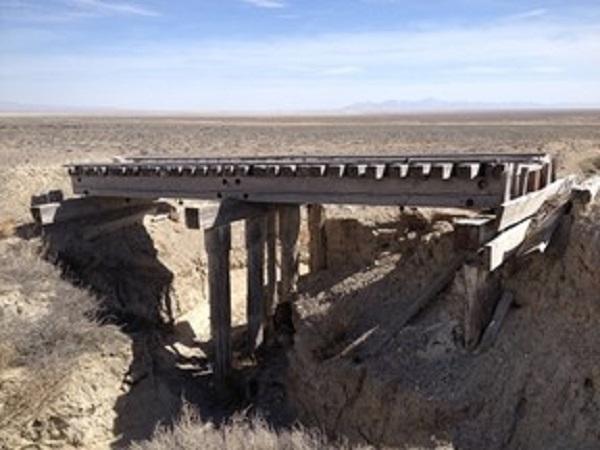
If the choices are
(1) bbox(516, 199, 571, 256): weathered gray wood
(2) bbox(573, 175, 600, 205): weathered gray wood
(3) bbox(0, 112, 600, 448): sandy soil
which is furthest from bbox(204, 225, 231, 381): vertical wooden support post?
(2) bbox(573, 175, 600, 205): weathered gray wood

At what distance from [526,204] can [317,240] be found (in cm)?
471

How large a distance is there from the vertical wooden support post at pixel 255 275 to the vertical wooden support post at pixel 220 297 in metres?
0.46

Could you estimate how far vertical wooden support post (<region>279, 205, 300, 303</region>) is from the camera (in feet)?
44.0

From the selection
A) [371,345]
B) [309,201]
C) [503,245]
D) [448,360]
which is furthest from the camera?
[309,201]

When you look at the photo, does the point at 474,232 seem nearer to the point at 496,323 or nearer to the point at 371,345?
the point at 496,323

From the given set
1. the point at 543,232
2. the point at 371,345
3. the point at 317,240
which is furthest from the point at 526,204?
the point at 317,240

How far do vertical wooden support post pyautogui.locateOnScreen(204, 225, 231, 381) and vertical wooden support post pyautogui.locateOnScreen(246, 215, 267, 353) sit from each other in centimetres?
46

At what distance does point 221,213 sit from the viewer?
1199 cm

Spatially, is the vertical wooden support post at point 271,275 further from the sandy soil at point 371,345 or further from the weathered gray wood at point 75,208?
the weathered gray wood at point 75,208

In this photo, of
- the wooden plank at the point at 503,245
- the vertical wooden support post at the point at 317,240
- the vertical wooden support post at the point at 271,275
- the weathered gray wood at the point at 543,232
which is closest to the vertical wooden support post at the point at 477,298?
the wooden plank at the point at 503,245

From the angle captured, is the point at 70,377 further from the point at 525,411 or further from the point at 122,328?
the point at 525,411

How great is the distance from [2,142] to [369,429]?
36.2 meters

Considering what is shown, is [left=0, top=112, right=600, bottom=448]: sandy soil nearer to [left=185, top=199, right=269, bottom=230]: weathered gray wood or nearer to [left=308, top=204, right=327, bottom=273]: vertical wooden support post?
[left=308, top=204, right=327, bottom=273]: vertical wooden support post

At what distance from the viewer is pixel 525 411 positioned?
28.2ft
